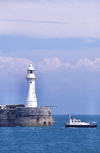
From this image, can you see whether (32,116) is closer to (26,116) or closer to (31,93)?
(26,116)

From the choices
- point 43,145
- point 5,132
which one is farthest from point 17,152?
point 5,132

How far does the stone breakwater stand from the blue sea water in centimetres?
133

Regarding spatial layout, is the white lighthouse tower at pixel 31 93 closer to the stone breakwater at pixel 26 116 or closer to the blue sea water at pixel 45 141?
the stone breakwater at pixel 26 116

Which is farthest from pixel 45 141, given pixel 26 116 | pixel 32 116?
pixel 26 116

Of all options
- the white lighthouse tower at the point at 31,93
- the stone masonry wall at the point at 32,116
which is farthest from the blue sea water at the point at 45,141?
the white lighthouse tower at the point at 31,93

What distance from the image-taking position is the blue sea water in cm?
8006

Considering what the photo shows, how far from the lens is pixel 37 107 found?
378ft

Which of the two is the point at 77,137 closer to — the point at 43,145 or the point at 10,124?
the point at 43,145

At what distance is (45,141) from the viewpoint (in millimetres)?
91438

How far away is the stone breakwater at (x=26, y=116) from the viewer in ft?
377

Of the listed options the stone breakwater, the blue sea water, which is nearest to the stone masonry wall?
the stone breakwater

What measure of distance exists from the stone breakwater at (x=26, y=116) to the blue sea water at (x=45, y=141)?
1329mm

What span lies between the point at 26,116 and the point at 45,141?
24153mm

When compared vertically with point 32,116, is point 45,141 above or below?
below
